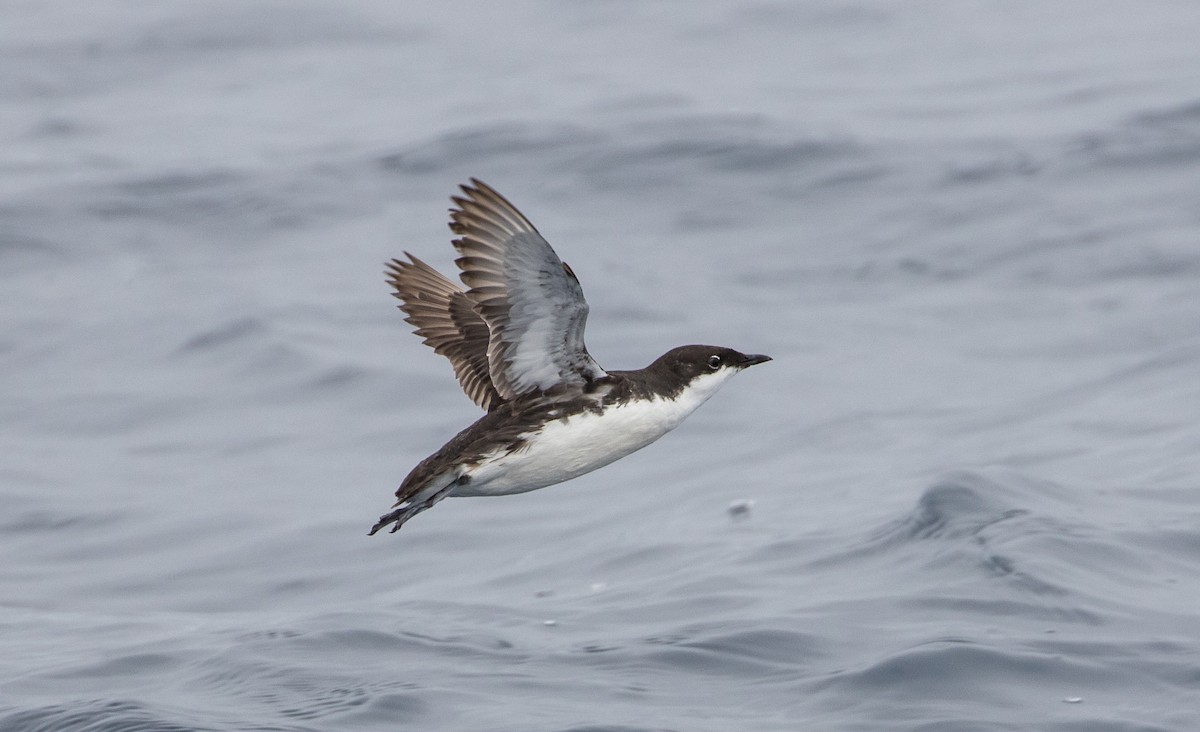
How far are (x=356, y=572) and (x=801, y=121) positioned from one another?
35.6 feet

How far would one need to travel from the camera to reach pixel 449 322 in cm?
1029

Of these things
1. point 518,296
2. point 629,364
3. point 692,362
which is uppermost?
point 629,364

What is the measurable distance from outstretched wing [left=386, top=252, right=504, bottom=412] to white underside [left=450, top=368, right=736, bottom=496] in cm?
119

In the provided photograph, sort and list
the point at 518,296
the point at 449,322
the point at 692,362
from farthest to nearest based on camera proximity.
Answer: the point at 449,322 < the point at 692,362 < the point at 518,296

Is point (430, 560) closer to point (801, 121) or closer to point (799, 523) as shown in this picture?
point (799, 523)

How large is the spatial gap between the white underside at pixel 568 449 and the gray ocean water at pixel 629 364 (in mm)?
2562

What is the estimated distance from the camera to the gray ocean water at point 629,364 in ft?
39.5

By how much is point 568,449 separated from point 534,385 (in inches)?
16.1

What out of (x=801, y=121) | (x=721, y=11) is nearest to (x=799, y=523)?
(x=801, y=121)

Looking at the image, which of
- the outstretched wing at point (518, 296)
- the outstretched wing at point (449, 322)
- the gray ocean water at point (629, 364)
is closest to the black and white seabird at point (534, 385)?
the outstretched wing at point (518, 296)

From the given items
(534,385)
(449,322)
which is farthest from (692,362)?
(449,322)

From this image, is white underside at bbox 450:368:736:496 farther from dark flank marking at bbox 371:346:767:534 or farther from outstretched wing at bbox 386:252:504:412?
outstretched wing at bbox 386:252:504:412

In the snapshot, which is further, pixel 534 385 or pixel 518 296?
pixel 534 385

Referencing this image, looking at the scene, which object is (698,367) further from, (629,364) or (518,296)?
(629,364)
